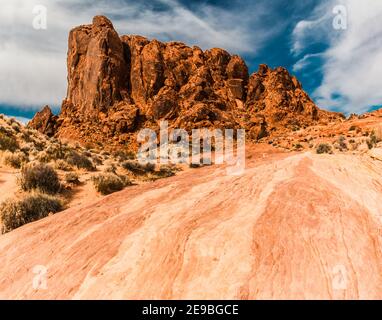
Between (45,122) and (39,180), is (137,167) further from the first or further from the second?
(45,122)

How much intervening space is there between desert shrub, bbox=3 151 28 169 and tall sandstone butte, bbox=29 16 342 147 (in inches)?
1425

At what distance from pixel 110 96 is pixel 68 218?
2298 inches

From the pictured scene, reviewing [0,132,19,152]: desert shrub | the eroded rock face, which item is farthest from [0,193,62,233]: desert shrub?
the eroded rock face

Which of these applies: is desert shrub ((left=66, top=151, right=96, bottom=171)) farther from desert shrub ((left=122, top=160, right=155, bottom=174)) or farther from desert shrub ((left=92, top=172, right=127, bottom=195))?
desert shrub ((left=92, top=172, right=127, bottom=195))

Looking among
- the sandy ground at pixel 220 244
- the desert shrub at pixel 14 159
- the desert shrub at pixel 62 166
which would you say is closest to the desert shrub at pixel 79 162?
the desert shrub at pixel 62 166

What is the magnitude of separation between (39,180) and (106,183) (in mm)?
2904

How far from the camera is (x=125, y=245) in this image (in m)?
6.10

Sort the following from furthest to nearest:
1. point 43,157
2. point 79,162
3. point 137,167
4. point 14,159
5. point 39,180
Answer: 1. point 137,167
2. point 43,157
3. point 79,162
4. point 14,159
5. point 39,180

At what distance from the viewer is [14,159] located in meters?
17.8

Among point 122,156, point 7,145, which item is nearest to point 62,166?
point 7,145

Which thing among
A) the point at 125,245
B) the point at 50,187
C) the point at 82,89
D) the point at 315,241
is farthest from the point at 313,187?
the point at 82,89

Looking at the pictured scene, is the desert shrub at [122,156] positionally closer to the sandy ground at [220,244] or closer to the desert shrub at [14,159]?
the desert shrub at [14,159]

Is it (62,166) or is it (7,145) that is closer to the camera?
(62,166)
